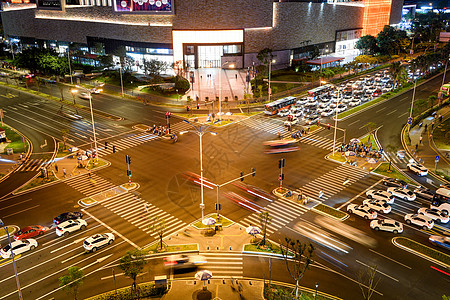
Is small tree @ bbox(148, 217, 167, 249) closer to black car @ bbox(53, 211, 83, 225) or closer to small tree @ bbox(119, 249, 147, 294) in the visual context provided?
small tree @ bbox(119, 249, 147, 294)

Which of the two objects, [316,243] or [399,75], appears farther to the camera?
[399,75]

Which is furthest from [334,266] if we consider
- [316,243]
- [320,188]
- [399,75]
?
[399,75]

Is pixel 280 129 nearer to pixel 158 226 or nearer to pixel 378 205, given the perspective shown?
pixel 378 205

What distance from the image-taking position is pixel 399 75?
118m

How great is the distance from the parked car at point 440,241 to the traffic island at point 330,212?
35.0ft

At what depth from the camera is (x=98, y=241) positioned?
1816 inches

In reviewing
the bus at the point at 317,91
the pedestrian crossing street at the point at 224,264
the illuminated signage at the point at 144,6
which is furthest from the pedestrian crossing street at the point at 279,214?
the illuminated signage at the point at 144,6

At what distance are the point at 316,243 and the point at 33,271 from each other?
33.3 meters

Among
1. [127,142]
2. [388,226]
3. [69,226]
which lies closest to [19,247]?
[69,226]

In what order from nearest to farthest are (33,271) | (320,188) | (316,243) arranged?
(33,271), (316,243), (320,188)

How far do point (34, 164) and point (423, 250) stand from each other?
6531 centimetres

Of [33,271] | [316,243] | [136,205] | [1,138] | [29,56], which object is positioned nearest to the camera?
[33,271]

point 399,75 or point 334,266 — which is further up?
point 399,75

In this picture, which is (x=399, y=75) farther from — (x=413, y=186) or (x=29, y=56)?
(x=29, y=56)
